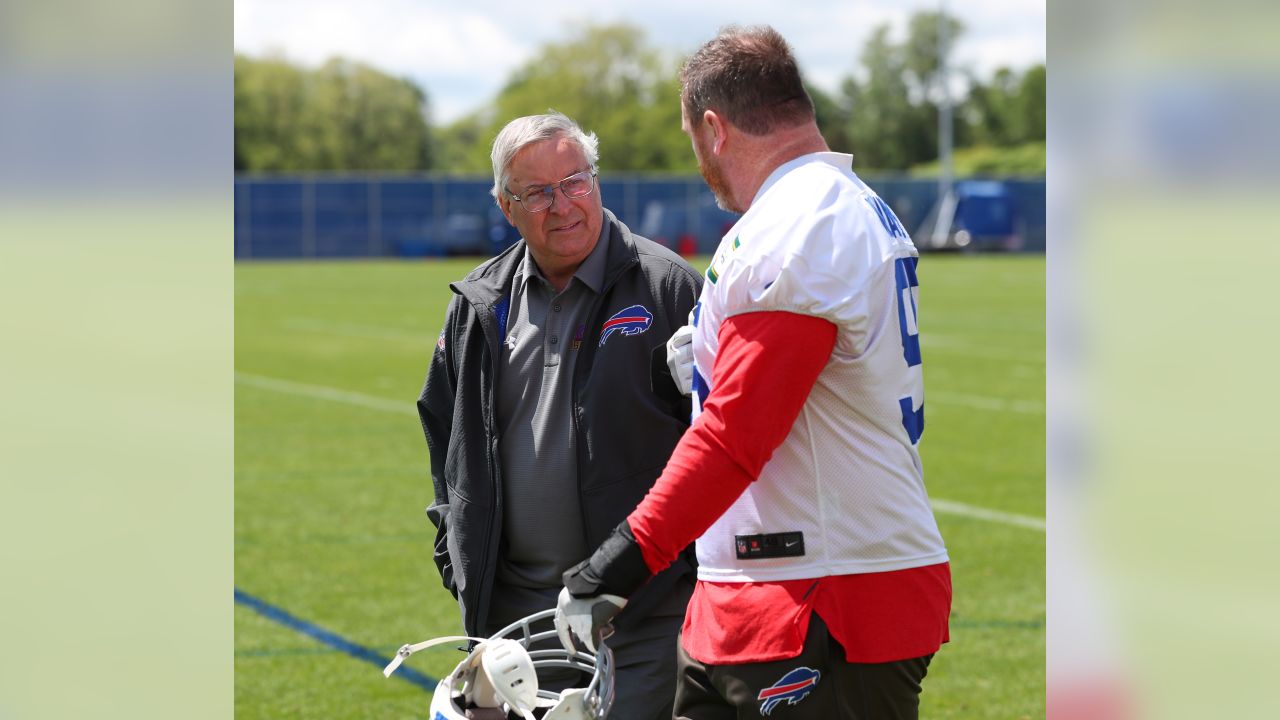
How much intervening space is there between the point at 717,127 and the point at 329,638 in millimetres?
4680

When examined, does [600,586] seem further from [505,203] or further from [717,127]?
[505,203]

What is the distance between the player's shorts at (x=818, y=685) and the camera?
8.74ft

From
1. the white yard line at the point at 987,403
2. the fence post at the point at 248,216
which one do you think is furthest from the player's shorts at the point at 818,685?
the fence post at the point at 248,216

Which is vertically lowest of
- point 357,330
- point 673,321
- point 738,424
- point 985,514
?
point 985,514

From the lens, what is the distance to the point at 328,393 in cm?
1586

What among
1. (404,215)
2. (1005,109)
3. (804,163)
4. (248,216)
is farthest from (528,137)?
(1005,109)

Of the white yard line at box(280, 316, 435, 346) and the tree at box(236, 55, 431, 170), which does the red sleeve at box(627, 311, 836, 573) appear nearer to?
the white yard line at box(280, 316, 435, 346)

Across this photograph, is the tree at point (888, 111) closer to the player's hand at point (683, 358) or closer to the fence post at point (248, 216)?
the fence post at point (248, 216)
